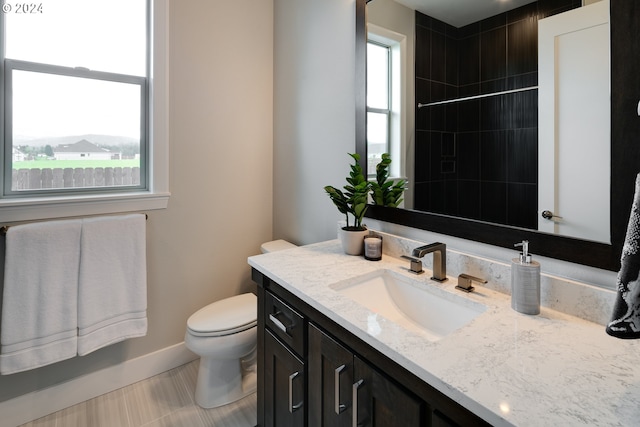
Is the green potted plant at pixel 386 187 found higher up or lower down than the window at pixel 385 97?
lower down

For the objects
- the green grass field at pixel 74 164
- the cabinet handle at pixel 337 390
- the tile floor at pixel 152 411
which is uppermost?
the green grass field at pixel 74 164

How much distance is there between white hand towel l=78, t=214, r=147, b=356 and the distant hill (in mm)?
440

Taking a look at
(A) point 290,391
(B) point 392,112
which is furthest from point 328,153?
(A) point 290,391

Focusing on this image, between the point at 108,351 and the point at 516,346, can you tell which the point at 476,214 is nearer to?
the point at 516,346

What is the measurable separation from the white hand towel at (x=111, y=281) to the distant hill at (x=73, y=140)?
0.44 meters

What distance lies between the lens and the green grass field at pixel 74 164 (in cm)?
170

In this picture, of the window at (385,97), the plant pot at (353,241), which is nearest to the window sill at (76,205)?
the plant pot at (353,241)

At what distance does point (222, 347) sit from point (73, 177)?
1214 mm

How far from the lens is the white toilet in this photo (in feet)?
5.68

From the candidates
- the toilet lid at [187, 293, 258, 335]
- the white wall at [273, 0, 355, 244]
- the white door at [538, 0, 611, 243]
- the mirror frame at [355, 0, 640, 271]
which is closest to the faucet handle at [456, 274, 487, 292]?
the mirror frame at [355, 0, 640, 271]

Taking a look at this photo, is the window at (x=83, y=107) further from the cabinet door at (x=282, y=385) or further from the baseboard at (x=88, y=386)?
the cabinet door at (x=282, y=385)

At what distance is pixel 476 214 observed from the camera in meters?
1.19

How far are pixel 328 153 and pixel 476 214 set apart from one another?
96cm

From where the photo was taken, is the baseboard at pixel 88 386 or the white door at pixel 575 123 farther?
the baseboard at pixel 88 386
